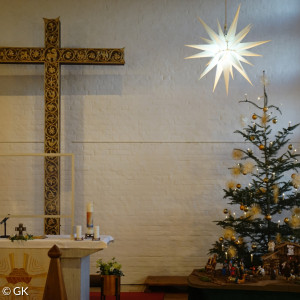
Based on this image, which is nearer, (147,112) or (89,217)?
(89,217)

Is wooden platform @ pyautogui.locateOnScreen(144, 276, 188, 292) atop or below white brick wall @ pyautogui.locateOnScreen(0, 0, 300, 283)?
below

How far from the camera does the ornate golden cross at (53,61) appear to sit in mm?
6969

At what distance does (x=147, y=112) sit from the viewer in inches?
302

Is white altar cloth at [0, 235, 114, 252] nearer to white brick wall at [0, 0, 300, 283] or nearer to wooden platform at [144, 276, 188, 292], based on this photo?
wooden platform at [144, 276, 188, 292]

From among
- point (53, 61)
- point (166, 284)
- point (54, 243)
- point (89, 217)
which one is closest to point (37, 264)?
point (54, 243)

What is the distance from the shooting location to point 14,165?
23.2 ft

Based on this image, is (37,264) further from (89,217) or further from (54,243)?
(89,217)

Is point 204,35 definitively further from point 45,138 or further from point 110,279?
point 110,279

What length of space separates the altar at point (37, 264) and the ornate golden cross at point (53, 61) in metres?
1.72

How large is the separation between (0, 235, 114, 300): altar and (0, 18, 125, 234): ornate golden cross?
1.72 metres

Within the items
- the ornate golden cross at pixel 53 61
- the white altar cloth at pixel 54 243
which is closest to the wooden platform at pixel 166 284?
the ornate golden cross at pixel 53 61

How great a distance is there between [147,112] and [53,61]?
63.4 inches

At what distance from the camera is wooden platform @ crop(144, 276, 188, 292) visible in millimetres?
6984

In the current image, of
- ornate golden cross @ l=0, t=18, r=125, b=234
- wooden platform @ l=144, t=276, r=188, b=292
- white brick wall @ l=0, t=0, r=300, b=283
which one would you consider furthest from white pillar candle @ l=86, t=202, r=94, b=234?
white brick wall @ l=0, t=0, r=300, b=283
